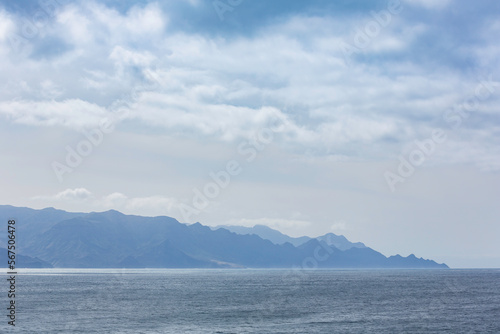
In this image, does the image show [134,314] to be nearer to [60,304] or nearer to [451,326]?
[60,304]

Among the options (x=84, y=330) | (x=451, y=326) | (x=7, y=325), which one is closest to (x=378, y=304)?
(x=451, y=326)

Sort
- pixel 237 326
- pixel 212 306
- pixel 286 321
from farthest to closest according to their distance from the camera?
pixel 212 306
pixel 286 321
pixel 237 326

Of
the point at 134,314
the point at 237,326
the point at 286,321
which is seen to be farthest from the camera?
the point at 134,314

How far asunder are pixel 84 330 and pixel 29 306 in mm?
48501

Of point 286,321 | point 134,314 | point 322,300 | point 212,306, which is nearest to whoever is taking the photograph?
point 286,321

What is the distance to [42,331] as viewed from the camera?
82562 millimetres

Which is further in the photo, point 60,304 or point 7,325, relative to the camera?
point 60,304

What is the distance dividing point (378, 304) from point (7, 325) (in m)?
89.4

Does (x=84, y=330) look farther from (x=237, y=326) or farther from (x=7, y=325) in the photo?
(x=237, y=326)

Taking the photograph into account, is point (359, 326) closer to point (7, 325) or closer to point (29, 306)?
point (7, 325)

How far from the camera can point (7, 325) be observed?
8850cm

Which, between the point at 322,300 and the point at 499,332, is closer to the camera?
the point at 499,332

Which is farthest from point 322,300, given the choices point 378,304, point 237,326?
point 237,326

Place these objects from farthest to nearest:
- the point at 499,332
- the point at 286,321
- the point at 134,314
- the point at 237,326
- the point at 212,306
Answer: the point at 212,306 → the point at 134,314 → the point at 286,321 → the point at 237,326 → the point at 499,332
